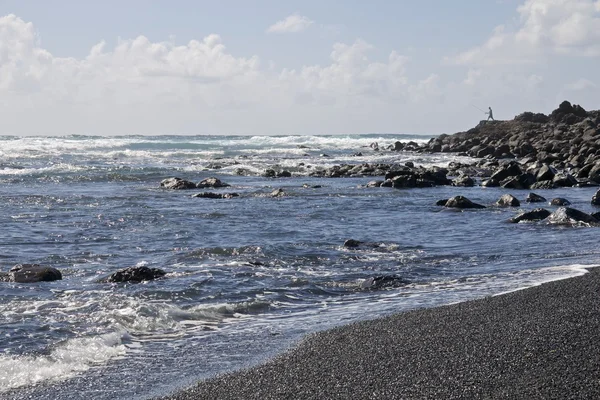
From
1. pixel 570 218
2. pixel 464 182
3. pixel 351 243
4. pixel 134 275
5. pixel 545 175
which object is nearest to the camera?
pixel 134 275

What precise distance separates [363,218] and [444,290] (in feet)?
30.8

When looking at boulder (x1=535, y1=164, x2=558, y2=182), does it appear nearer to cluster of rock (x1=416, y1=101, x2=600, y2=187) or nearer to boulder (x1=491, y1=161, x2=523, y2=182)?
cluster of rock (x1=416, y1=101, x2=600, y2=187)

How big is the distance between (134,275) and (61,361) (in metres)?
4.19

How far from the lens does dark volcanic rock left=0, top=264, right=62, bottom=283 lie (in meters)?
11.7

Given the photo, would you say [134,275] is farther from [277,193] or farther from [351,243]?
[277,193]

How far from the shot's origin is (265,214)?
21.1 metres

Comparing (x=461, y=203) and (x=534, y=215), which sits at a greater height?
(x=534, y=215)

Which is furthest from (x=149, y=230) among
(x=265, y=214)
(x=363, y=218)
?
(x=363, y=218)

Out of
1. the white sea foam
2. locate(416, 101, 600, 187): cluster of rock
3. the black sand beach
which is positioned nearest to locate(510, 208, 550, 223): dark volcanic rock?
the black sand beach

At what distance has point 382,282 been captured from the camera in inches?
459

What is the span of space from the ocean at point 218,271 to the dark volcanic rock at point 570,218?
483 millimetres

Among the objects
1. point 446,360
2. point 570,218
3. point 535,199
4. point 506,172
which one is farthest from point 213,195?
point 446,360

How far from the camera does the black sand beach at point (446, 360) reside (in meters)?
5.95

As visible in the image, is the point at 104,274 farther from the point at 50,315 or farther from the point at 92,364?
the point at 92,364
